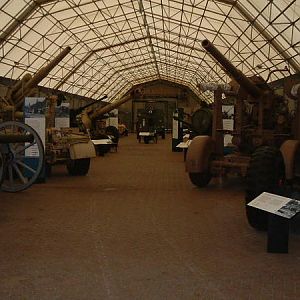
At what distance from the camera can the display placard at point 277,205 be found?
563 cm

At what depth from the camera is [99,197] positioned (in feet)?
32.0

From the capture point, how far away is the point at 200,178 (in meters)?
11.2

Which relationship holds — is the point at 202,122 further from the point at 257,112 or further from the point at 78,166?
the point at 257,112

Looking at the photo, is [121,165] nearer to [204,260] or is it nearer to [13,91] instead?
[13,91]

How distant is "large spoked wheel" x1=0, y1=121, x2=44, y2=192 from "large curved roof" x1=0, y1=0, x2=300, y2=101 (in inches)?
491

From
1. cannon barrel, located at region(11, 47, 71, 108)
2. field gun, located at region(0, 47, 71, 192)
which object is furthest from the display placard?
cannon barrel, located at region(11, 47, 71, 108)

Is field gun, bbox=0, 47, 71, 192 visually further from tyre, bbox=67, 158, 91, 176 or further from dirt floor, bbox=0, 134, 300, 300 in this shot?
tyre, bbox=67, 158, 91, 176

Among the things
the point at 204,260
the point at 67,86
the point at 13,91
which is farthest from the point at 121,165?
the point at 67,86

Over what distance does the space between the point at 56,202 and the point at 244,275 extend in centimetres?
484

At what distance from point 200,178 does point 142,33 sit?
25125mm

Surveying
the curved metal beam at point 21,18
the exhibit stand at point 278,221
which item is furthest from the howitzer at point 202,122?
the curved metal beam at point 21,18

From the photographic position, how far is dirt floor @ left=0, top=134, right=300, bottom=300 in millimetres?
4605

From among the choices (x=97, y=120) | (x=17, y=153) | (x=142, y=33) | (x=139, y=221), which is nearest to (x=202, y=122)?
(x=17, y=153)

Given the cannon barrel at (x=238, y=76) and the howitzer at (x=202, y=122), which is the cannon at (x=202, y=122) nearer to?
the howitzer at (x=202, y=122)
